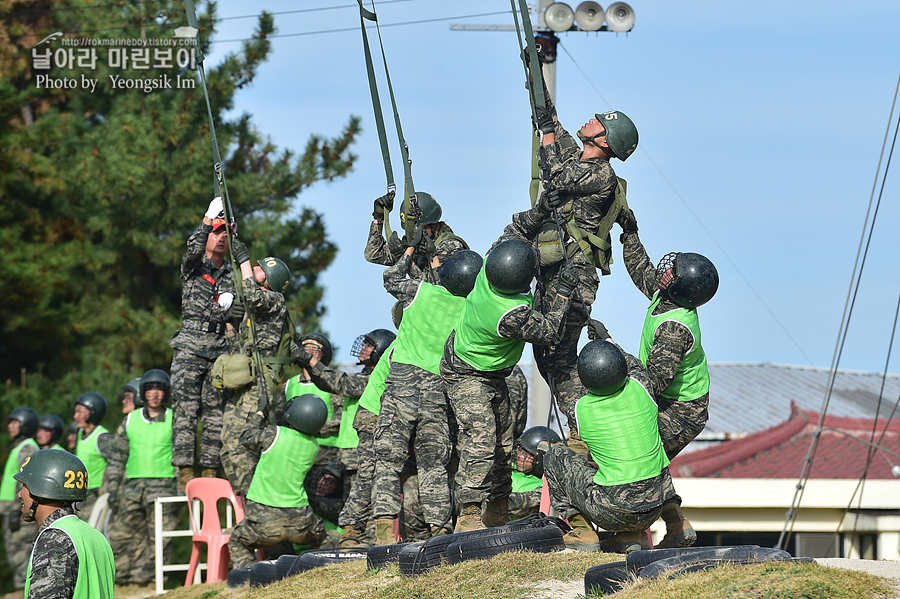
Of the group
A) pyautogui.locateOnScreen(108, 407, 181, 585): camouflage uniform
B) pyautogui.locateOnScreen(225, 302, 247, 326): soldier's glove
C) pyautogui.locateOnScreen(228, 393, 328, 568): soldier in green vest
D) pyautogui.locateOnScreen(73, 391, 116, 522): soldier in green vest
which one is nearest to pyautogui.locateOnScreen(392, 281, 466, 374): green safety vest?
pyautogui.locateOnScreen(228, 393, 328, 568): soldier in green vest

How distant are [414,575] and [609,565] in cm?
144

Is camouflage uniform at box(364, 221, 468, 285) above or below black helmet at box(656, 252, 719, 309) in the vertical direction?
above

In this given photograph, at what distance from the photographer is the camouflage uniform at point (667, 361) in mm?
7426

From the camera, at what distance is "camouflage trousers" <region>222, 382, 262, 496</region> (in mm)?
9914

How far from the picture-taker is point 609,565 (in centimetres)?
609

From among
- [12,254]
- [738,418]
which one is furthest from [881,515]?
[12,254]

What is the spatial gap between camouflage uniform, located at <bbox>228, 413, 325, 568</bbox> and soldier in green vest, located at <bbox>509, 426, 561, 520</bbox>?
1696mm

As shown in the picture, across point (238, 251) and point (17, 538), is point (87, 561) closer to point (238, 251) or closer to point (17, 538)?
point (238, 251)

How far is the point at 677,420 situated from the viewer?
7.72 m

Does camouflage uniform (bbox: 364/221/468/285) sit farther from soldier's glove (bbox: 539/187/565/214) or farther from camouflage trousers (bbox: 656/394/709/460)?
camouflage trousers (bbox: 656/394/709/460)

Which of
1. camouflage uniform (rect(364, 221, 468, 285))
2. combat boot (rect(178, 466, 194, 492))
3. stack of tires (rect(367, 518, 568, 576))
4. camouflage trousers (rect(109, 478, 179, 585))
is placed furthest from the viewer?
camouflage trousers (rect(109, 478, 179, 585))

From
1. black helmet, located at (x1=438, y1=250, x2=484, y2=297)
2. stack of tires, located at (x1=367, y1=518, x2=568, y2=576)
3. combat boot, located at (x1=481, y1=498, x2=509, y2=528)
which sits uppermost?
black helmet, located at (x1=438, y1=250, x2=484, y2=297)

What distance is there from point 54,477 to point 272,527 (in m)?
3.82

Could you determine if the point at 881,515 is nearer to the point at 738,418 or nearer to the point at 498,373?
the point at 738,418
